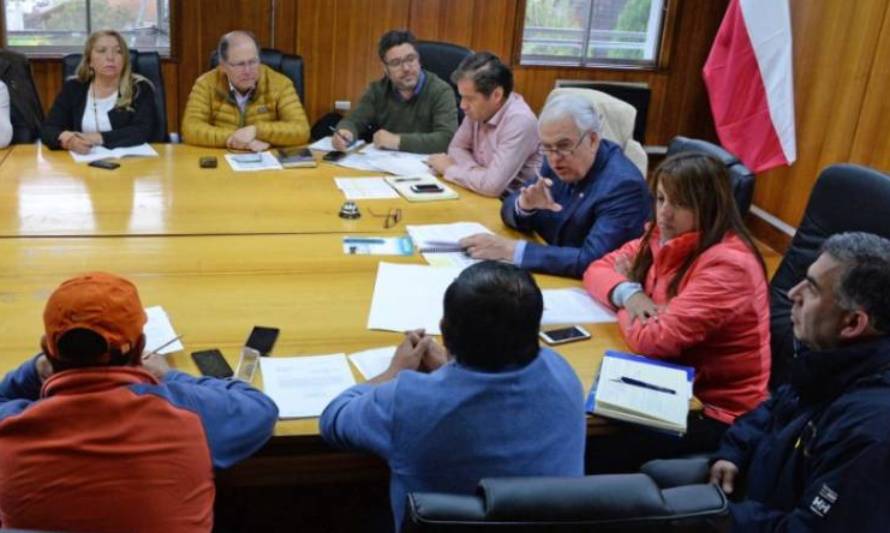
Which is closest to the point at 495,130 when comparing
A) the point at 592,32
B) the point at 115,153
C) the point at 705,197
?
the point at 705,197

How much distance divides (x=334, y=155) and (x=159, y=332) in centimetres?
178

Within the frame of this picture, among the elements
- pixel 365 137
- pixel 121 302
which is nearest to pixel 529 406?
pixel 121 302

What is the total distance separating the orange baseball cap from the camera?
3.98 ft

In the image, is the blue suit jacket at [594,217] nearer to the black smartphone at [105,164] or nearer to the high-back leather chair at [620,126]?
the high-back leather chair at [620,126]

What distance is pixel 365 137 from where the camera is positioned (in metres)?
3.96

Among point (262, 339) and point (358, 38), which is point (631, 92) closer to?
point (358, 38)

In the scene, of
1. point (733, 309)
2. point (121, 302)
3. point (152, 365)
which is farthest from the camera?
point (733, 309)

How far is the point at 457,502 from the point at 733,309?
1.05 meters

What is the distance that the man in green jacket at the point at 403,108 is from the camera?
3668mm

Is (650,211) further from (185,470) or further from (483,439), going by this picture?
(185,470)

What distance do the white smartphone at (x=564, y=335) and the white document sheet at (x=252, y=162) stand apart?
171 cm

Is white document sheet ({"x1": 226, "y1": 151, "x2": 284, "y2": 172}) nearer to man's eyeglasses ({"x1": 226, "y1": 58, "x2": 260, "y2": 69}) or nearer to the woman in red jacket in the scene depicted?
man's eyeglasses ({"x1": 226, "y1": 58, "x2": 260, "y2": 69})

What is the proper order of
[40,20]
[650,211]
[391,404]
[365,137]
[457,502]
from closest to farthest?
[457,502], [391,404], [650,211], [365,137], [40,20]

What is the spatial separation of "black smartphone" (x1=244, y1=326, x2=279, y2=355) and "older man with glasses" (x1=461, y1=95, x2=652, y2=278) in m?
0.76
